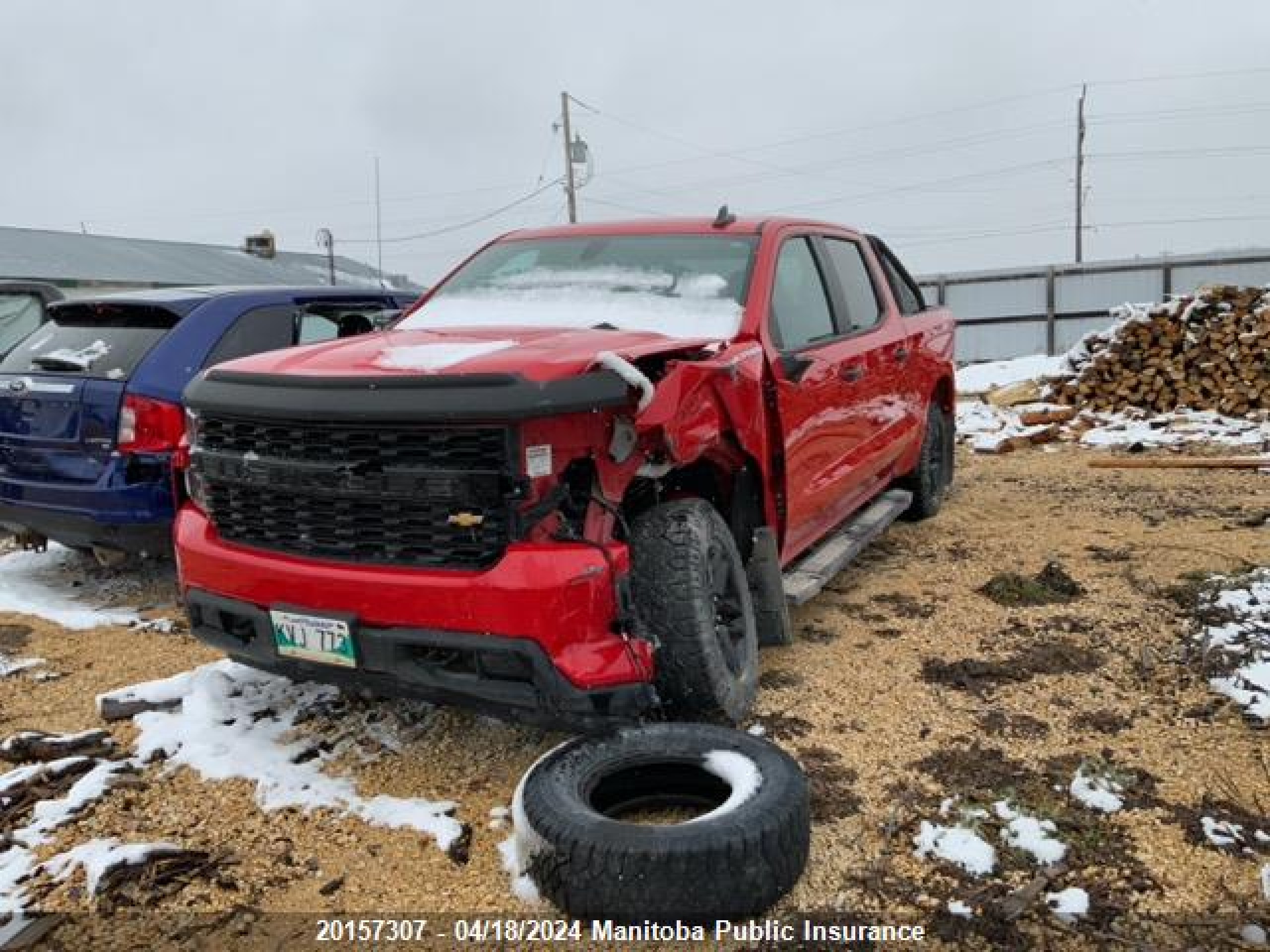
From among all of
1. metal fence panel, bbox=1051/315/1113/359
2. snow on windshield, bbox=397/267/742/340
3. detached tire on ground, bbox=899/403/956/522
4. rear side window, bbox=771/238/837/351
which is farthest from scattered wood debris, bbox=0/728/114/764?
metal fence panel, bbox=1051/315/1113/359

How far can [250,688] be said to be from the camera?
3.72m

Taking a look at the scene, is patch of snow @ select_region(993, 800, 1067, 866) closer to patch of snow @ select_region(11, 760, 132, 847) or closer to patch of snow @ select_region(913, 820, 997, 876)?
patch of snow @ select_region(913, 820, 997, 876)

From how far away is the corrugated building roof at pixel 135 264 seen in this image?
23.0 meters

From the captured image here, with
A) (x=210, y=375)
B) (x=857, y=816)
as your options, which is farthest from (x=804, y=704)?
→ (x=210, y=375)

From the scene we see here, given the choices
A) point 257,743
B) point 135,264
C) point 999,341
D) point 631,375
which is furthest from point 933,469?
point 135,264

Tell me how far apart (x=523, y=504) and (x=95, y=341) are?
334cm

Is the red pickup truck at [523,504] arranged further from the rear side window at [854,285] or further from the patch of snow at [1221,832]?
the patch of snow at [1221,832]

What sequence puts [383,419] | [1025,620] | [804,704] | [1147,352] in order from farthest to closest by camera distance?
1. [1147,352]
2. [1025,620]
3. [804,704]
4. [383,419]

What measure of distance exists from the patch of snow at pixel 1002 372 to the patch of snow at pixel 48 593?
11189mm

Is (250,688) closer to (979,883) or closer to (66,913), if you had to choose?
(66,913)

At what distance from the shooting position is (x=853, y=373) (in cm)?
454

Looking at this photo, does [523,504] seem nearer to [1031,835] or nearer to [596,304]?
[596,304]

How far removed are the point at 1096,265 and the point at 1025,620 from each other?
1452 centimetres

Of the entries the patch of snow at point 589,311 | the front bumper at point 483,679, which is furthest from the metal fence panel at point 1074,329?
the front bumper at point 483,679
